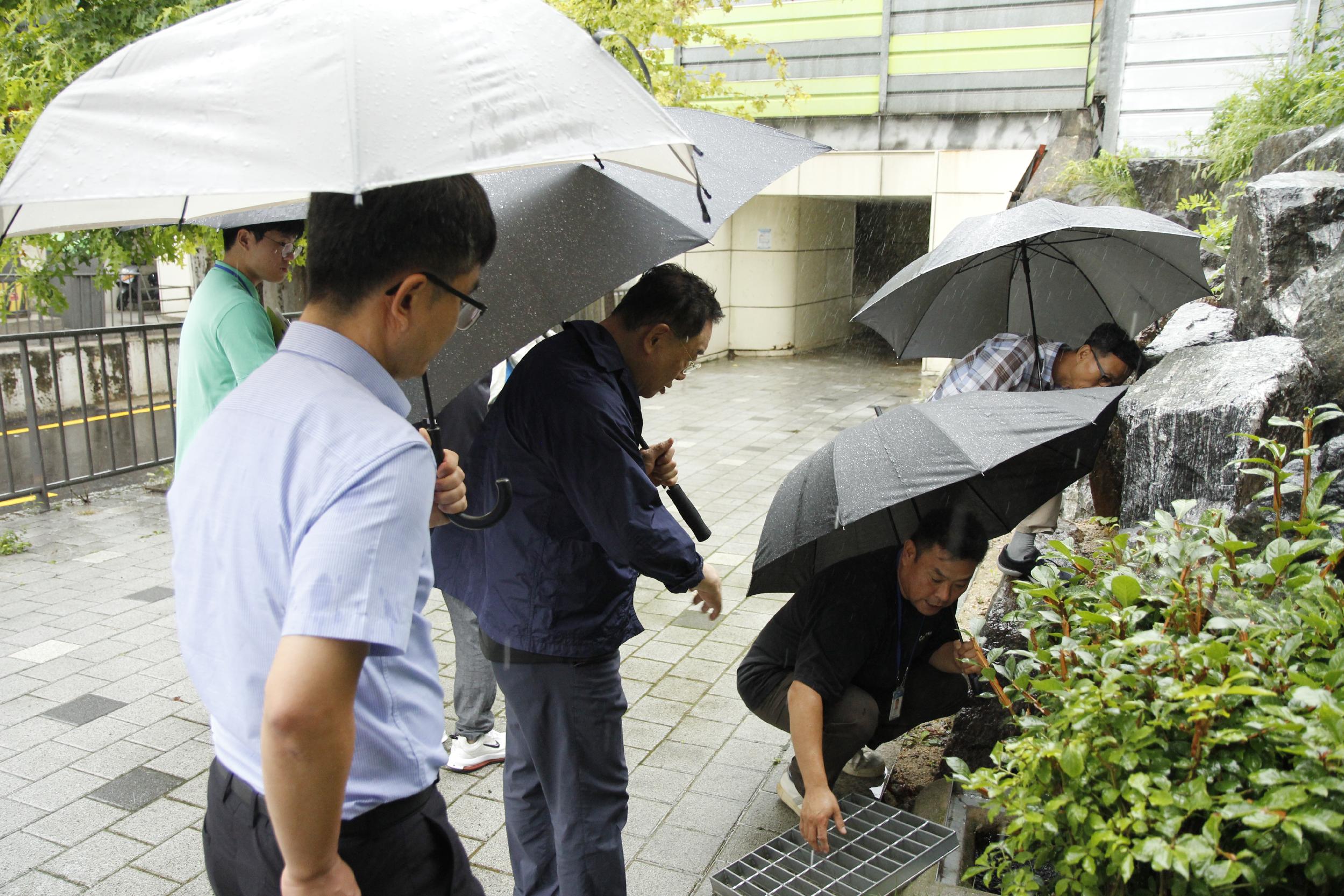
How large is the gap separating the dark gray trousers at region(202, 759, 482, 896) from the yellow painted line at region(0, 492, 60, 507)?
23.4ft

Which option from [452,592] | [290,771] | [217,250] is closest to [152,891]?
[452,592]

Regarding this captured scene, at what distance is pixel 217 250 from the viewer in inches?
247

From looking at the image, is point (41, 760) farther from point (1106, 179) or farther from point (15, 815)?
point (1106, 179)

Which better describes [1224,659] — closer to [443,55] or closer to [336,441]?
[336,441]

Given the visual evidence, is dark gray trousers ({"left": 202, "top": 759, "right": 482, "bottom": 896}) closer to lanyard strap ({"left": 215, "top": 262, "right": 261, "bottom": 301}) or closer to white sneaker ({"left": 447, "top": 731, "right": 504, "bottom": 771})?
lanyard strap ({"left": 215, "top": 262, "right": 261, "bottom": 301})

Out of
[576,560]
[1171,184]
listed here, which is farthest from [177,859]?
[1171,184]

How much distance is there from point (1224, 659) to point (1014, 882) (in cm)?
64

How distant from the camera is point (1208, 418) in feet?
10.7

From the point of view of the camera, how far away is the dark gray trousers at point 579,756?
2512 mm

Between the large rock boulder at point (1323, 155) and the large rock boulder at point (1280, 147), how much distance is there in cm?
6

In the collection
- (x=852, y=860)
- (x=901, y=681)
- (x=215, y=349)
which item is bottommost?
(x=852, y=860)

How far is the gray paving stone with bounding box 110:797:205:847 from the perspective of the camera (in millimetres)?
3391

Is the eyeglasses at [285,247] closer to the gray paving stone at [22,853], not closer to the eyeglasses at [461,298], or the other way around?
the eyeglasses at [461,298]

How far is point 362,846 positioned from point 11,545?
629cm
